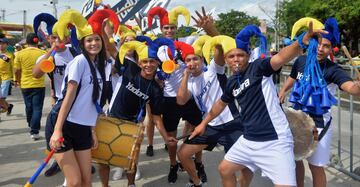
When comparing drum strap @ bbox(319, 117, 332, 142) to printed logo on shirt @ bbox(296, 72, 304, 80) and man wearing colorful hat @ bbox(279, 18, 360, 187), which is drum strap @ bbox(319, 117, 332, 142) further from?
printed logo on shirt @ bbox(296, 72, 304, 80)

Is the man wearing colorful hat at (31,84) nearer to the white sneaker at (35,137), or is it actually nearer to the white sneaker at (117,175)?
the white sneaker at (35,137)

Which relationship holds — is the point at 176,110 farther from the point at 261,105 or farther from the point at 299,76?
the point at 261,105

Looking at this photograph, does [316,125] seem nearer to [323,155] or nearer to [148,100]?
[323,155]

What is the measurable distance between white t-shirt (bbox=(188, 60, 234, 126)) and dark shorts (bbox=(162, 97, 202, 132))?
0.42 metres

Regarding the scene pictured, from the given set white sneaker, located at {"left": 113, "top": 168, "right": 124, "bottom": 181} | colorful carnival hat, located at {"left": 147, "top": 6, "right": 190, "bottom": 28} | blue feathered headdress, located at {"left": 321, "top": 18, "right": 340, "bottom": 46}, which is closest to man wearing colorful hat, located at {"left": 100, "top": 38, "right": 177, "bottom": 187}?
white sneaker, located at {"left": 113, "top": 168, "right": 124, "bottom": 181}

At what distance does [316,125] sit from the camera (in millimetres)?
3346

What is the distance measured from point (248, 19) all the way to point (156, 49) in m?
71.2

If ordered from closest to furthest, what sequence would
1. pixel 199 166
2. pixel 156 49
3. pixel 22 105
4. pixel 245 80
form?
pixel 245 80
pixel 156 49
pixel 199 166
pixel 22 105

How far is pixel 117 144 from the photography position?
10.7ft

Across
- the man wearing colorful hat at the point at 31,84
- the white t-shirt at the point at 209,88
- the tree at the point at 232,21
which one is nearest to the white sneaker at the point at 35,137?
the man wearing colorful hat at the point at 31,84

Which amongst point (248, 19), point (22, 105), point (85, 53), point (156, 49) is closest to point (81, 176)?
point (85, 53)

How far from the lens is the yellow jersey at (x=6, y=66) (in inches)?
347

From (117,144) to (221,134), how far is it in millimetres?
1174

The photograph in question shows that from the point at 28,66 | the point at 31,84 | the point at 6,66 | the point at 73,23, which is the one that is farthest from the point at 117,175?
the point at 6,66
